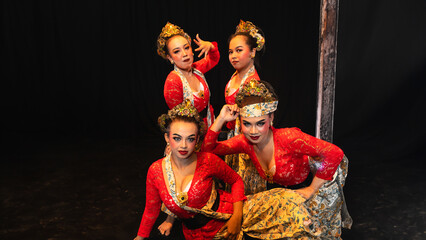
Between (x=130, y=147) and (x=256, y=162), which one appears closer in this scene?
(x=256, y=162)

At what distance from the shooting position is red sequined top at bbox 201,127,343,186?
106 inches

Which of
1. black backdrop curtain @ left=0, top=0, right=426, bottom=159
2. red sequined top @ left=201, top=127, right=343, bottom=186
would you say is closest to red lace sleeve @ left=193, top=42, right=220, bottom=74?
red sequined top @ left=201, top=127, right=343, bottom=186

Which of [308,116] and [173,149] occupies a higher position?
[173,149]

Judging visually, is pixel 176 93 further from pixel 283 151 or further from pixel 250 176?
pixel 283 151

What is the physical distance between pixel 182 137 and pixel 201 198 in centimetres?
40

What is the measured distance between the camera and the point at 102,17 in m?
6.13

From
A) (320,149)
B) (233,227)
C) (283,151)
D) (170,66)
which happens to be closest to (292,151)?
(283,151)

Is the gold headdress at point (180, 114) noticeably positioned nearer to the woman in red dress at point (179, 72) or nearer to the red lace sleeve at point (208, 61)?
the woman in red dress at point (179, 72)

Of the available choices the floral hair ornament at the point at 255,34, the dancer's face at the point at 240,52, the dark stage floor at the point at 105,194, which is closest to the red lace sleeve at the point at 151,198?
the dark stage floor at the point at 105,194

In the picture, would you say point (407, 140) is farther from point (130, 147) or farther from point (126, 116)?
point (126, 116)

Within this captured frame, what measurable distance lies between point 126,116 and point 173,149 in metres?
3.84

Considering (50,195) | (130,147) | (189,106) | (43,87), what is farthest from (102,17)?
(189,106)

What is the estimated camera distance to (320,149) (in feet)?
8.84

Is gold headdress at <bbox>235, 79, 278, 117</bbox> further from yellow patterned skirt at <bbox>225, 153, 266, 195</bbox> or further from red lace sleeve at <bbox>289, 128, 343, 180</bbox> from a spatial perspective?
yellow patterned skirt at <bbox>225, 153, 266, 195</bbox>
